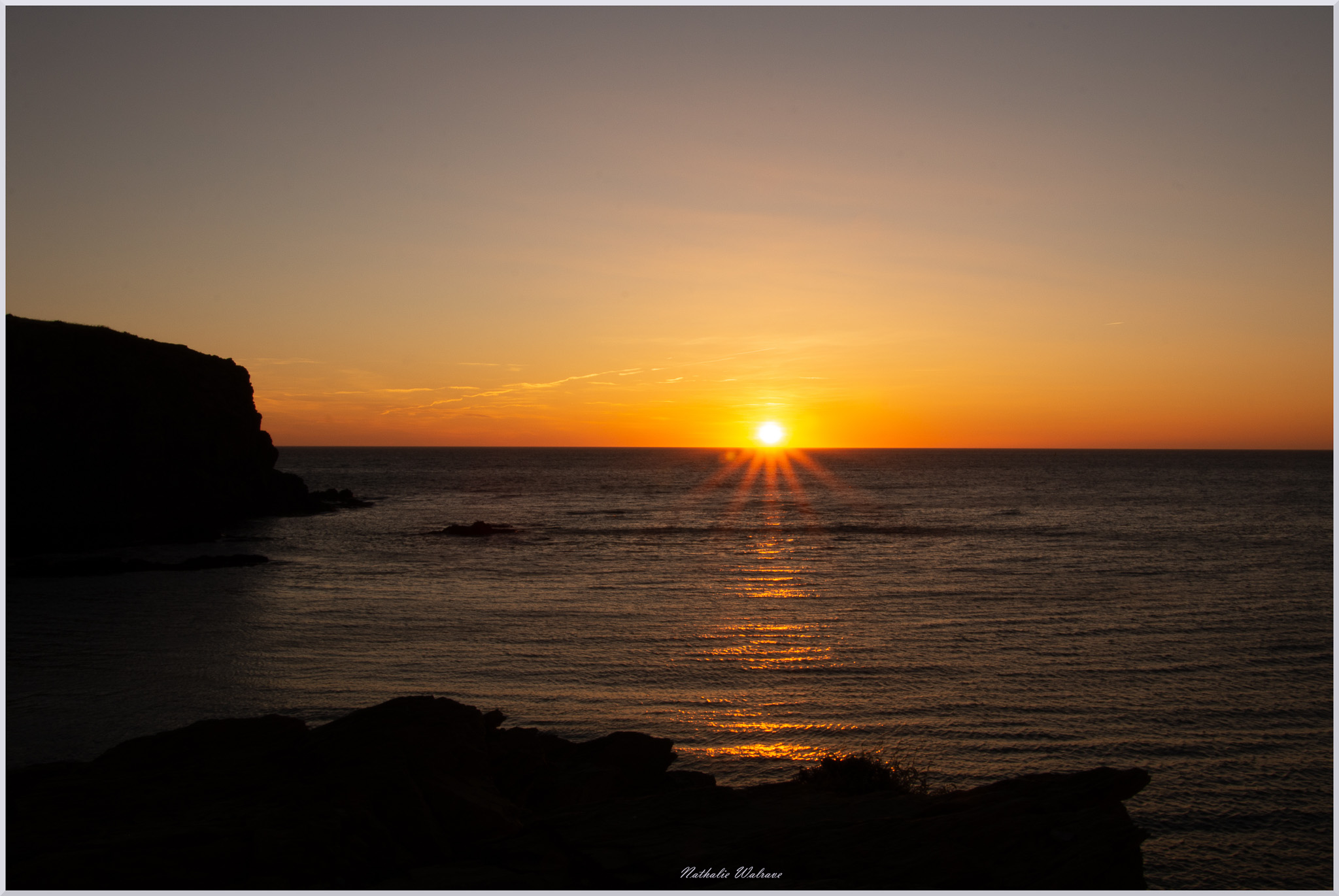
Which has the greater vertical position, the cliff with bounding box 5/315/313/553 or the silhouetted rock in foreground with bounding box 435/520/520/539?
the cliff with bounding box 5/315/313/553

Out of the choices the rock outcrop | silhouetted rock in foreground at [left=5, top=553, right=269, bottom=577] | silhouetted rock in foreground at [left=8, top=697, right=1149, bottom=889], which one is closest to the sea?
silhouetted rock in foreground at [left=5, top=553, right=269, bottom=577]

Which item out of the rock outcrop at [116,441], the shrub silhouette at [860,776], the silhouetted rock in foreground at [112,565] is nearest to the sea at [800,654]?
the shrub silhouette at [860,776]

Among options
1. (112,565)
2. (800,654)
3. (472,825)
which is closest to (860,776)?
(472,825)

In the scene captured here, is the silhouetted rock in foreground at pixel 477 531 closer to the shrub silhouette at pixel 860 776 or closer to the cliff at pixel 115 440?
the cliff at pixel 115 440

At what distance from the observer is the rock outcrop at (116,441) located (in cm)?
3994

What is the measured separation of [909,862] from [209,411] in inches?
2390

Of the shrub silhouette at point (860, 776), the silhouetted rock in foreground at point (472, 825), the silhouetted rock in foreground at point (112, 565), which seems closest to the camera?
the silhouetted rock in foreground at point (472, 825)

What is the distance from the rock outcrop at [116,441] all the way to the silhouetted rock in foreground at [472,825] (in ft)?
121

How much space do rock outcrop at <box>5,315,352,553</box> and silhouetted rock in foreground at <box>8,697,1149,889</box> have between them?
121 feet

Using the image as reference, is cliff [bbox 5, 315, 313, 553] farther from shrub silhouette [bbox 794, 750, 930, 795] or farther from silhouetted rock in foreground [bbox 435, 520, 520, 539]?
shrub silhouette [bbox 794, 750, 930, 795]

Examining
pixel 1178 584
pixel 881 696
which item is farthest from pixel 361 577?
pixel 1178 584

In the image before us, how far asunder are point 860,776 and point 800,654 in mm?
8526

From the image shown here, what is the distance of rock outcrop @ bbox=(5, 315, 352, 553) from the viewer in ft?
131

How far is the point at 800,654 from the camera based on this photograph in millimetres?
19094
